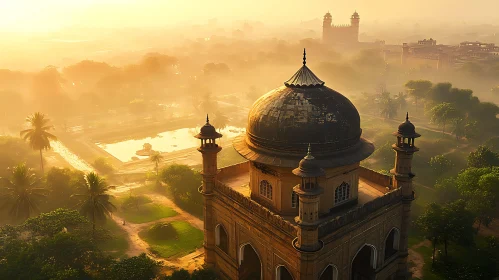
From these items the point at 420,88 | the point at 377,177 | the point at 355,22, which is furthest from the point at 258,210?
the point at 355,22

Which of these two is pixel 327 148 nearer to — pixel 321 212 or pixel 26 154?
pixel 321 212

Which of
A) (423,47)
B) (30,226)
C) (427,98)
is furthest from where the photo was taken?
(423,47)

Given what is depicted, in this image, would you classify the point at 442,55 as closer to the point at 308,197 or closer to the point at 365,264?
the point at 365,264

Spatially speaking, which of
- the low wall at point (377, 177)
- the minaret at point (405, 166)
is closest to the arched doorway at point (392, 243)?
the minaret at point (405, 166)

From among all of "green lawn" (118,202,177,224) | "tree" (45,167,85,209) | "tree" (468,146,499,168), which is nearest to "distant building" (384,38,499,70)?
"tree" (468,146,499,168)

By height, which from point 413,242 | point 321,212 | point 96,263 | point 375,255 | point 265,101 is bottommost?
point 413,242

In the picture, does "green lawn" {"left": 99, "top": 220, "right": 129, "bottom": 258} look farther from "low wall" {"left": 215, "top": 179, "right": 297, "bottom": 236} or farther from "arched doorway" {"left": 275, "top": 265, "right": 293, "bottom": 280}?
"arched doorway" {"left": 275, "top": 265, "right": 293, "bottom": 280}

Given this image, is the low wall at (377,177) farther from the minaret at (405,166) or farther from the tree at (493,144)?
the tree at (493,144)

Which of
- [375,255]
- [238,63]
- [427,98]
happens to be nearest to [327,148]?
[375,255]
